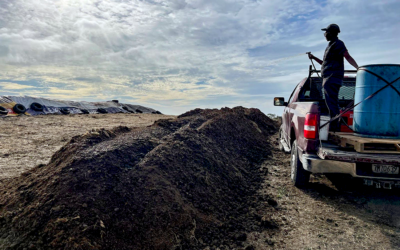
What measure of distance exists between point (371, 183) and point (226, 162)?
304cm

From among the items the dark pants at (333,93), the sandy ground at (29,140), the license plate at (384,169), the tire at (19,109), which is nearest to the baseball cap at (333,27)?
the dark pants at (333,93)

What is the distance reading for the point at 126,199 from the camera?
3.49 meters

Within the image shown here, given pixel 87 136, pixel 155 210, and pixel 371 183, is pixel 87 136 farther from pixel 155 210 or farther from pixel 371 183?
pixel 371 183

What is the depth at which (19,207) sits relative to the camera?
11.5ft

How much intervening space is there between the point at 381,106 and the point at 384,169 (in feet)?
3.53

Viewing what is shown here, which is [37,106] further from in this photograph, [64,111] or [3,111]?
[3,111]

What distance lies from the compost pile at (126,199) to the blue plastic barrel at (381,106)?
2.31 meters

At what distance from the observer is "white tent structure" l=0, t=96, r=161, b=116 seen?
51.4 ft

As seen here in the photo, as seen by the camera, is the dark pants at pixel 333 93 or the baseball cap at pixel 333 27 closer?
the dark pants at pixel 333 93

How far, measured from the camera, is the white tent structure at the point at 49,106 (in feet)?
51.4

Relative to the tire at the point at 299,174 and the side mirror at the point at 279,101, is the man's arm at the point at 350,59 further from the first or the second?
the side mirror at the point at 279,101

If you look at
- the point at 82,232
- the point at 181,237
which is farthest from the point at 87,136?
the point at 181,237

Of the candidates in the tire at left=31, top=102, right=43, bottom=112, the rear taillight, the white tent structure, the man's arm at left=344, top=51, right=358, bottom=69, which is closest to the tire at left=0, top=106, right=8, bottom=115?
the white tent structure

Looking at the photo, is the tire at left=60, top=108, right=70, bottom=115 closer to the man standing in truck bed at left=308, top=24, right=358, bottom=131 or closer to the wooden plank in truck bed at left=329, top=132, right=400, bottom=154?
the man standing in truck bed at left=308, top=24, right=358, bottom=131
